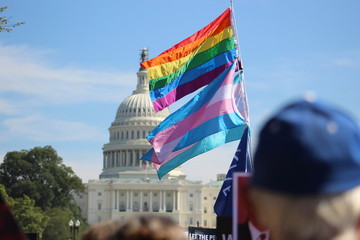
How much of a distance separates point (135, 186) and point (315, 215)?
138010mm

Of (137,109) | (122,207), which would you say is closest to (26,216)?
(122,207)

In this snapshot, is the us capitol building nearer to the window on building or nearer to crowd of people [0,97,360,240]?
the window on building

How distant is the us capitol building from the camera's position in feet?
458

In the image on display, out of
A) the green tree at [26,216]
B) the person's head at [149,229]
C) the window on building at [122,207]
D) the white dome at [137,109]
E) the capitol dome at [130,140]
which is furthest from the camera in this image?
the white dome at [137,109]

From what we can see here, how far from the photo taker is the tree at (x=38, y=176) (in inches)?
3900

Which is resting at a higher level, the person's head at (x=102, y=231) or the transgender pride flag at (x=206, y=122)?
the transgender pride flag at (x=206, y=122)

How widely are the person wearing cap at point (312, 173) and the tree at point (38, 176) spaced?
3864 inches

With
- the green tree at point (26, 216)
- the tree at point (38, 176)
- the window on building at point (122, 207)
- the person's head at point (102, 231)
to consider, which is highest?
Answer: the tree at point (38, 176)

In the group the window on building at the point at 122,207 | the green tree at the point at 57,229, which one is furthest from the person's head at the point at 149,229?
the window on building at the point at 122,207

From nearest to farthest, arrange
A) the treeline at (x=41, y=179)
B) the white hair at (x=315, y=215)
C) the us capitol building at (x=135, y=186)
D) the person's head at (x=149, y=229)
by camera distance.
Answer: the white hair at (x=315, y=215)
the person's head at (x=149, y=229)
the treeline at (x=41, y=179)
the us capitol building at (x=135, y=186)

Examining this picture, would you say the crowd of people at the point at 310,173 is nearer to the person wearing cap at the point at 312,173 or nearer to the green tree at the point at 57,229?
the person wearing cap at the point at 312,173

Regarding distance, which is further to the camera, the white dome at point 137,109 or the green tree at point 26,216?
the white dome at point 137,109

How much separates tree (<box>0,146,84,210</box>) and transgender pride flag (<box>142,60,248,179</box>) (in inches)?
3337

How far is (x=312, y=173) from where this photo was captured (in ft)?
5.35
